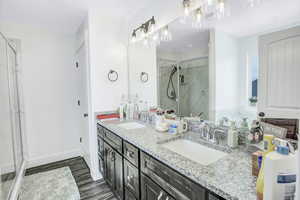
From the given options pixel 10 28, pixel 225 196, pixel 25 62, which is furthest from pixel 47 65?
pixel 225 196

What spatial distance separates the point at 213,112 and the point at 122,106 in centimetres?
146

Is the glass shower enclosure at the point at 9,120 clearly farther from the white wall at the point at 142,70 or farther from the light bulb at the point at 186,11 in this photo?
the light bulb at the point at 186,11

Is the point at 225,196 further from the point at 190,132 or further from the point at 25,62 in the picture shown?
the point at 25,62

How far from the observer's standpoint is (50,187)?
194cm

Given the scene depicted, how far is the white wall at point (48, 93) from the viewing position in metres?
2.85

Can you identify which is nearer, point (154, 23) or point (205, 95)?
point (205, 95)

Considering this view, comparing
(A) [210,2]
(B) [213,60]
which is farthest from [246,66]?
(A) [210,2]

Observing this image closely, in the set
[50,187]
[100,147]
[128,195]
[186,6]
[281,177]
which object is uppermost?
[186,6]

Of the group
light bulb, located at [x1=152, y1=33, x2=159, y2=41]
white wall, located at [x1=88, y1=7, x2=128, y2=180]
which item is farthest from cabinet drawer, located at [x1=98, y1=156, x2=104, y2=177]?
light bulb, located at [x1=152, y1=33, x2=159, y2=41]

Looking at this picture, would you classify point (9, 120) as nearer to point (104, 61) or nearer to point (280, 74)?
point (104, 61)

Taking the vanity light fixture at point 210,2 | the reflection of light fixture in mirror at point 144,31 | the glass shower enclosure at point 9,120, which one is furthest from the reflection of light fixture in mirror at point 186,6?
the glass shower enclosure at point 9,120

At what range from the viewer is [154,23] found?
2104 mm

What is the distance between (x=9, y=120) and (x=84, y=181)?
138cm

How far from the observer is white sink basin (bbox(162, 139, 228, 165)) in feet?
3.75
